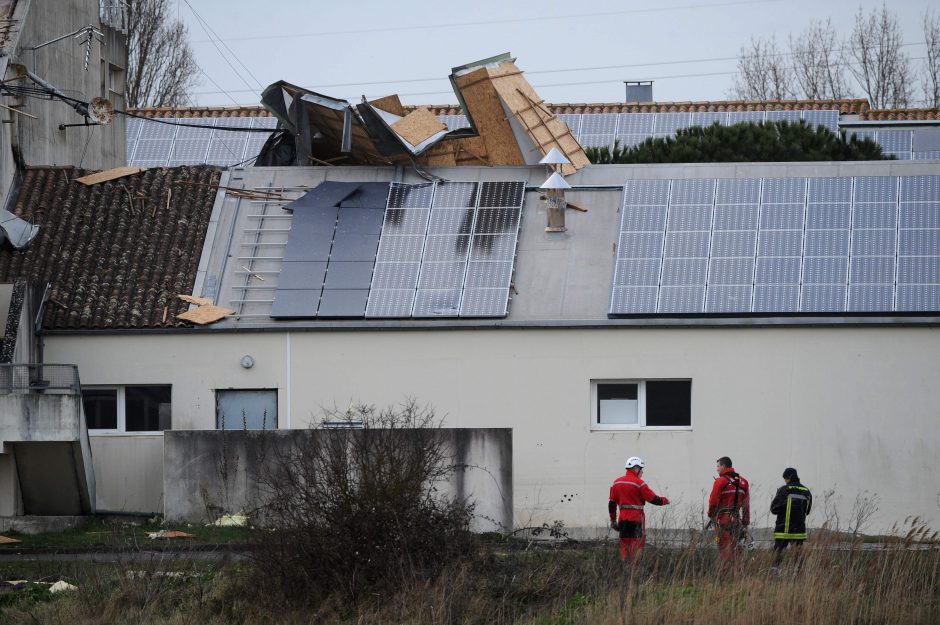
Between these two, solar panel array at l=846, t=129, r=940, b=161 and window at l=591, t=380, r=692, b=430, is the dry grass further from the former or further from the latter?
solar panel array at l=846, t=129, r=940, b=161

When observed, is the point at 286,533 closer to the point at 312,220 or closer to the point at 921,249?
the point at 312,220

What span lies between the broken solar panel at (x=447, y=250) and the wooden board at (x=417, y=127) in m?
1.22

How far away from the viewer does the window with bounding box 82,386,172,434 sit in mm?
24344

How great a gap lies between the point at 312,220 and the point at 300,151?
3037mm

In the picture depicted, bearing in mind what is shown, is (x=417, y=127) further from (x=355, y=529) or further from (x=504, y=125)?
(x=355, y=529)

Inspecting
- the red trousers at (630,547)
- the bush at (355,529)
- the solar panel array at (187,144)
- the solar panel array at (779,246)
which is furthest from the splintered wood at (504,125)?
the bush at (355,529)

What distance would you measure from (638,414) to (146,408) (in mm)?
8749

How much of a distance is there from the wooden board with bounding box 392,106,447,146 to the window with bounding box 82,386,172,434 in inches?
291

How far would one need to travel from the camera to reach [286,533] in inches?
635

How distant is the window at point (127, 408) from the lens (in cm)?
2434

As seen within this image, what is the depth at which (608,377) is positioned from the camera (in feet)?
77.0

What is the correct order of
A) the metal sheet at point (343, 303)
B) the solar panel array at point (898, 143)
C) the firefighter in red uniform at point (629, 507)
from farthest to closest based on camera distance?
the solar panel array at point (898, 143) < the metal sheet at point (343, 303) < the firefighter in red uniform at point (629, 507)

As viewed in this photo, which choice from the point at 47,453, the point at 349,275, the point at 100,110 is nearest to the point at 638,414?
the point at 349,275

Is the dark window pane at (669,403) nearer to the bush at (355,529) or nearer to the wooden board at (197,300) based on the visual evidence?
the bush at (355,529)
